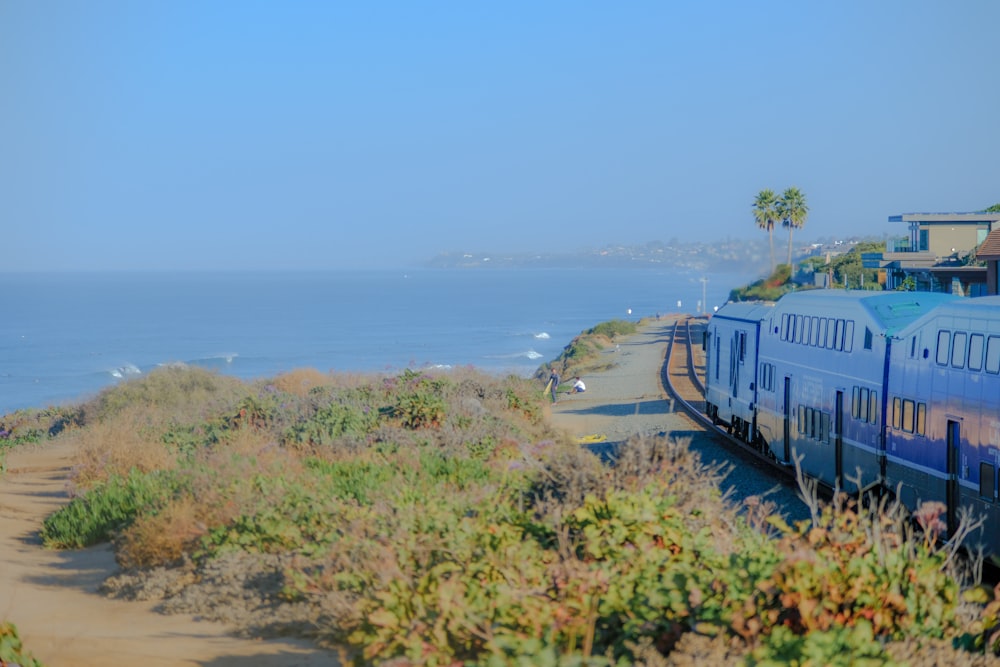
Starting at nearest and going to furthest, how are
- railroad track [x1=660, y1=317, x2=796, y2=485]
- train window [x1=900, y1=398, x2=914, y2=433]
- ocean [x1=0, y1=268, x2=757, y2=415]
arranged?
1. train window [x1=900, y1=398, x2=914, y2=433]
2. railroad track [x1=660, y1=317, x2=796, y2=485]
3. ocean [x1=0, y1=268, x2=757, y2=415]

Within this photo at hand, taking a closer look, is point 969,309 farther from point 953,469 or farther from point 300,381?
point 300,381

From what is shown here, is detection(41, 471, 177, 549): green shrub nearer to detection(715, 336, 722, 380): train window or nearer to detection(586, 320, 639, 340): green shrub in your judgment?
detection(715, 336, 722, 380): train window

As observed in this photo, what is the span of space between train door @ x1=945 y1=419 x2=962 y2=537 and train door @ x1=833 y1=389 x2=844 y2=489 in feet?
13.1

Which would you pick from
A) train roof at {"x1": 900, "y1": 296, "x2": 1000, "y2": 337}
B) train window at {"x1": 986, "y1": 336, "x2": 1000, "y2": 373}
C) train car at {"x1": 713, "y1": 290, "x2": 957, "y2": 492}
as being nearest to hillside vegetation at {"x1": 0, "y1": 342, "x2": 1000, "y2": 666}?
train window at {"x1": 986, "y1": 336, "x2": 1000, "y2": 373}

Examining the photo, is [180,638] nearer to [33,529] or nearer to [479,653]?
[479,653]

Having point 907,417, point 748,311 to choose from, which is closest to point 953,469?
point 907,417

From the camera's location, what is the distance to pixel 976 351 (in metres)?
12.7

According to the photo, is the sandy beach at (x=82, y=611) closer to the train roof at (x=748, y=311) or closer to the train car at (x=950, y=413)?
the train roof at (x=748, y=311)

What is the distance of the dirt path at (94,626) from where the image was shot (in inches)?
369

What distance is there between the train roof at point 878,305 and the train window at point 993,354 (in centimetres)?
216

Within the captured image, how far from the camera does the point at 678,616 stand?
279 inches

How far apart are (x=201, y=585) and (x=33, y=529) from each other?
22.2ft

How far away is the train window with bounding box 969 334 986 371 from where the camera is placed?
1253 centimetres

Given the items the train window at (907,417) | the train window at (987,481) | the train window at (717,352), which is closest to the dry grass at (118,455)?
the train window at (907,417)
